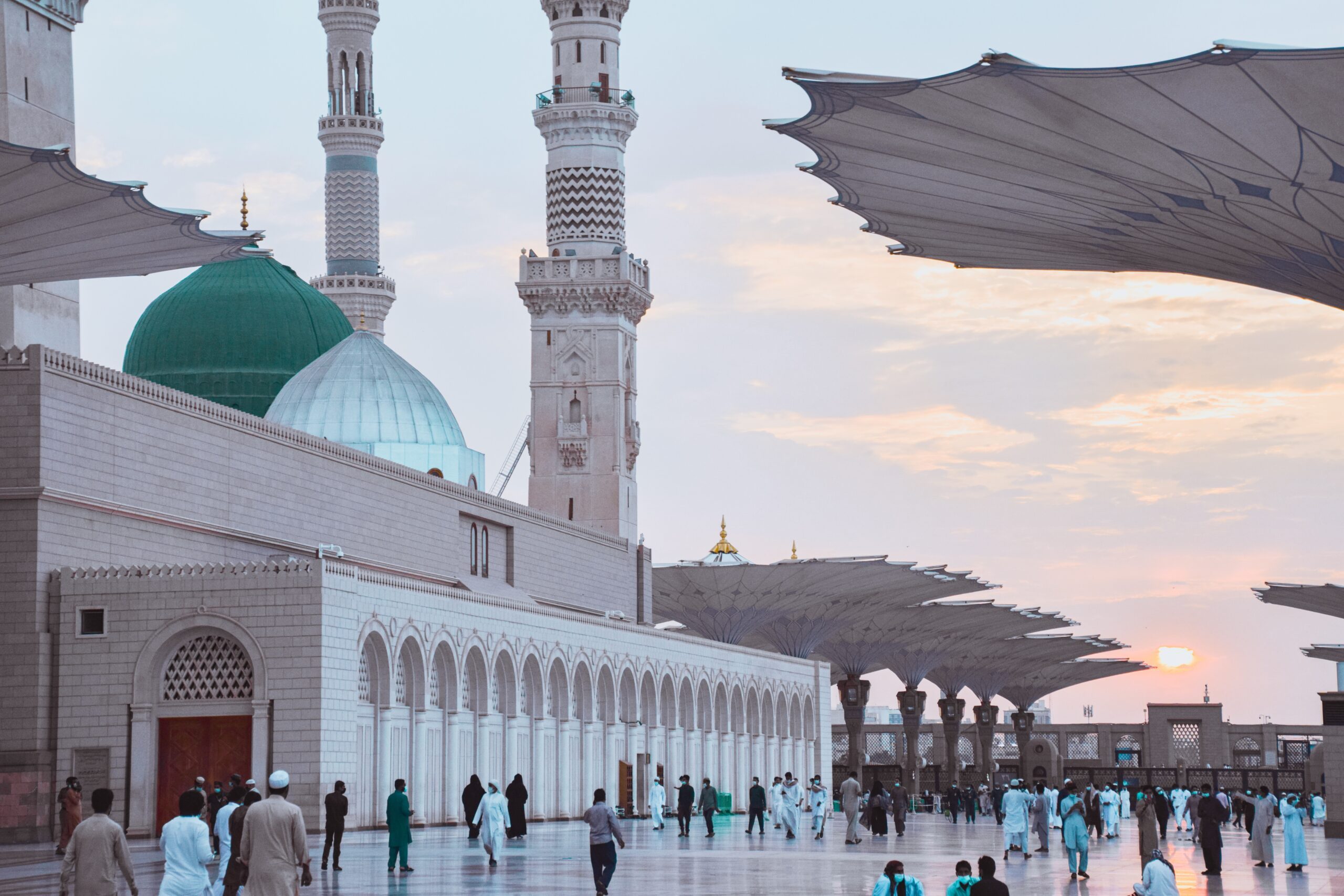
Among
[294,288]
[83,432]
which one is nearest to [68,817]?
[83,432]

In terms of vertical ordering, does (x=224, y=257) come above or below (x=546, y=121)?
below

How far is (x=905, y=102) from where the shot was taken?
16.1 meters

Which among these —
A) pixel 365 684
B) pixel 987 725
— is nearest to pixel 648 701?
pixel 365 684

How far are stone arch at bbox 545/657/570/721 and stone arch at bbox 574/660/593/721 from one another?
101 cm

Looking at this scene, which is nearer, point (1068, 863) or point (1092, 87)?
point (1092, 87)

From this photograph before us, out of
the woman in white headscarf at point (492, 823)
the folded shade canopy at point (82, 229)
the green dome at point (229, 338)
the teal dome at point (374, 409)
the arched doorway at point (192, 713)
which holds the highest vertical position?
the green dome at point (229, 338)

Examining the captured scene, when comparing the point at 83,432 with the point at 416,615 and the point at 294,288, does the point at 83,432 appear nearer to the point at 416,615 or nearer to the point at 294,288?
the point at 416,615

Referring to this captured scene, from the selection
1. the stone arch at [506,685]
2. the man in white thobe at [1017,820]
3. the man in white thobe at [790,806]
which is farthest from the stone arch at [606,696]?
the man in white thobe at [1017,820]

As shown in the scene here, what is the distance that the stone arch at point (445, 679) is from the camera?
31.5 meters

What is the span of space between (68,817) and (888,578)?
120 feet

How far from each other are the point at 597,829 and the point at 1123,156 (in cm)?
725

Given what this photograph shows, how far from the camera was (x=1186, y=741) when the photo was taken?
83125mm

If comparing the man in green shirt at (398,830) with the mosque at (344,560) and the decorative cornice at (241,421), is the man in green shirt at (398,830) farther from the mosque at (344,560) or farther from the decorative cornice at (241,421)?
the decorative cornice at (241,421)

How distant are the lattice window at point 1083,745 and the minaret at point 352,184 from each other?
42492 mm
